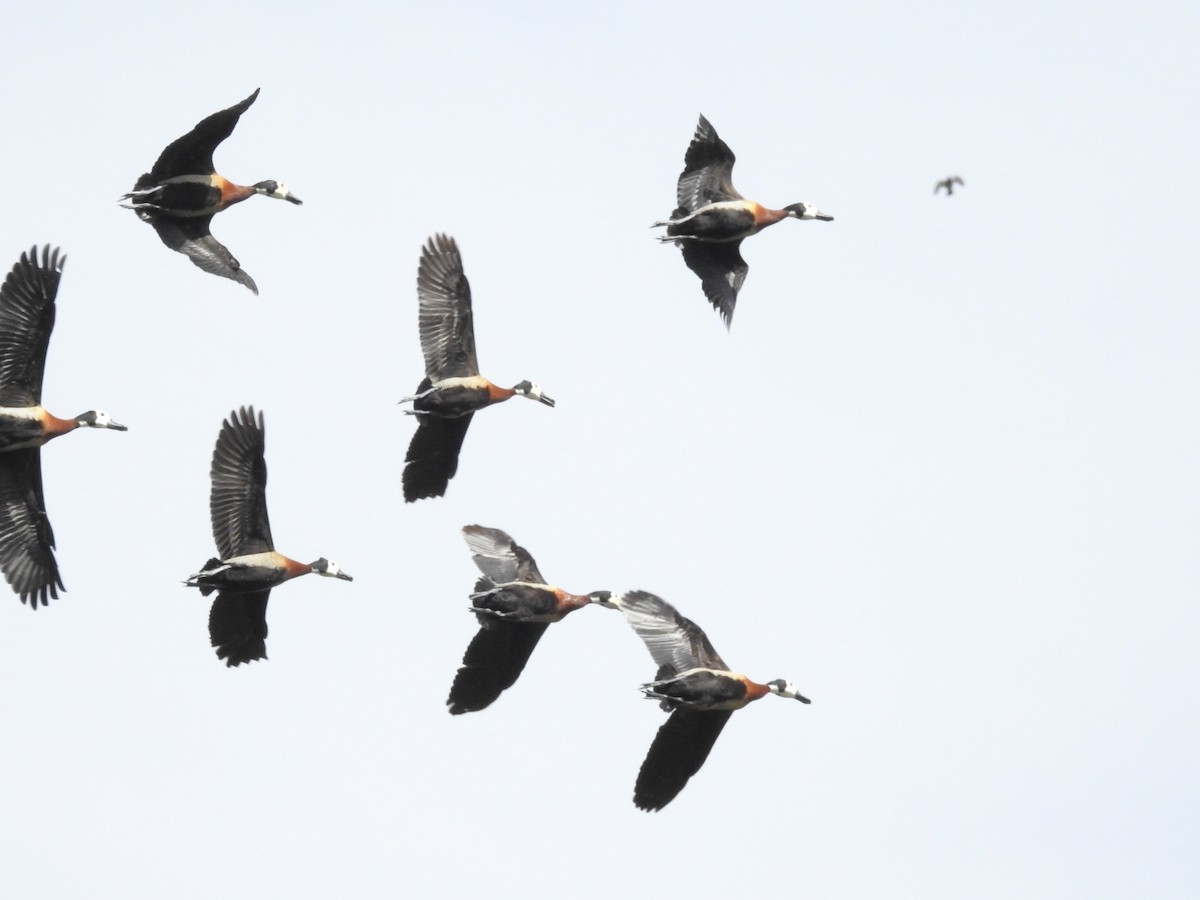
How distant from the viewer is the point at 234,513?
152 ft

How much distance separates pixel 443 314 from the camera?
49000 mm

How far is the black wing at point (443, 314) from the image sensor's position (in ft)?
161

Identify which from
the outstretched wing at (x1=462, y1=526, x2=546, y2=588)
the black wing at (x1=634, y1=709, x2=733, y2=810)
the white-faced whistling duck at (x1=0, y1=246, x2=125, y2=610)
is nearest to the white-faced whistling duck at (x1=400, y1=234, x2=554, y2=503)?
the outstretched wing at (x1=462, y1=526, x2=546, y2=588)

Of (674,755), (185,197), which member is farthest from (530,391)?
(674,755)

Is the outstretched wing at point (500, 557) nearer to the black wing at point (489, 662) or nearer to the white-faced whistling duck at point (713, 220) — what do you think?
the black wing at point (489, 662)

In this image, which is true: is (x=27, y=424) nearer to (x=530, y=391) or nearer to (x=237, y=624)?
(x=237, y=624)

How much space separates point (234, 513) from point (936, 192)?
16.2 m

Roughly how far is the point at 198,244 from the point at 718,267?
943 cm

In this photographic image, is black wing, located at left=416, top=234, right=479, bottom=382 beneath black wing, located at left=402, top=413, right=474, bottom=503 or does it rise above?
above

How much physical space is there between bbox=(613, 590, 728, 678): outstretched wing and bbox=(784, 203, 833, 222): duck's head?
951cm

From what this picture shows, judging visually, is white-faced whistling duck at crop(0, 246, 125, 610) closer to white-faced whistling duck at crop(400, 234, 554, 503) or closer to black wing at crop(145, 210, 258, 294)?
black wing at crop(145, 210, 258, 294)

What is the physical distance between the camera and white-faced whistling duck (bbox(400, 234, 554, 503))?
4875 centimetres

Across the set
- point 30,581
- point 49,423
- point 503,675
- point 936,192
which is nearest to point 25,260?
point 49,423

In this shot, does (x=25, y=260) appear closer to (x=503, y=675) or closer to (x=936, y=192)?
(x=503, y=675)
